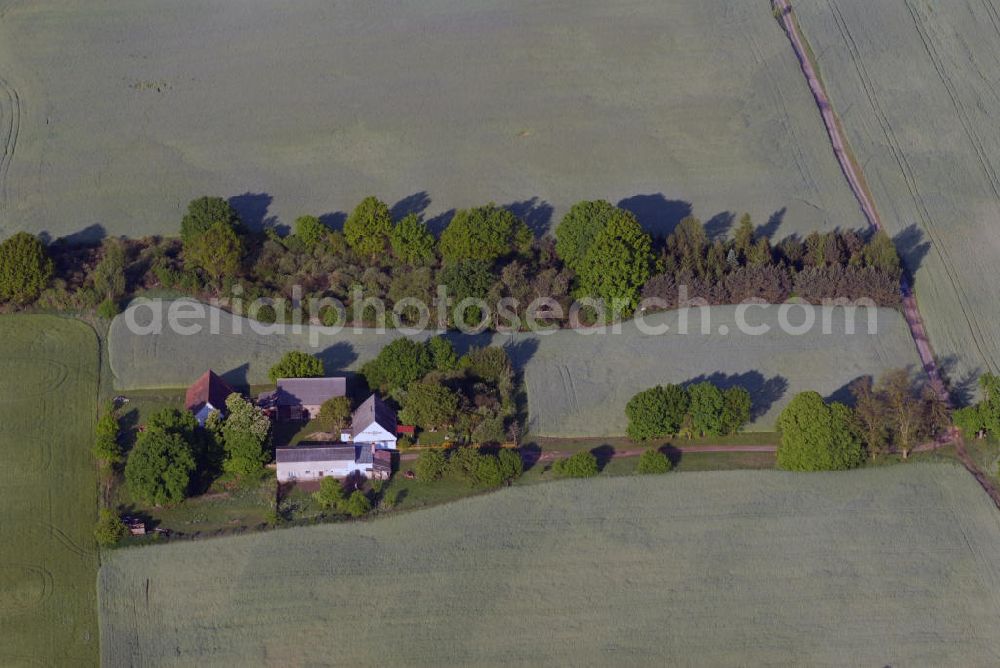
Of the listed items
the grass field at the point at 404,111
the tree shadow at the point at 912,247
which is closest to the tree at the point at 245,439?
the grass field at the point at 404,111

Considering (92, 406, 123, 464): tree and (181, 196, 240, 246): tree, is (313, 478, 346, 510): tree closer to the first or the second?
(92, 406, 123, 464): tree

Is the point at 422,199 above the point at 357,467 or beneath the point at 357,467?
above

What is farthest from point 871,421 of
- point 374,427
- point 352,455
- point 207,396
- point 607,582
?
point 207,396

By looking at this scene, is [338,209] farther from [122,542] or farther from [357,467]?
[122,542]

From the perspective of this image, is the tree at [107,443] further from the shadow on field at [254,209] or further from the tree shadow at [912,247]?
the tree shadow at [912,247]

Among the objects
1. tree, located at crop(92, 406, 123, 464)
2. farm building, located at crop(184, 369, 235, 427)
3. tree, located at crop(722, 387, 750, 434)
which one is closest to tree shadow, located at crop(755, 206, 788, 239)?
tree, located at crop(722, 387, 750, 434)

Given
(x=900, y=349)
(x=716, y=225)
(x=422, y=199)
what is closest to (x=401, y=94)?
(x=422, y=199)
